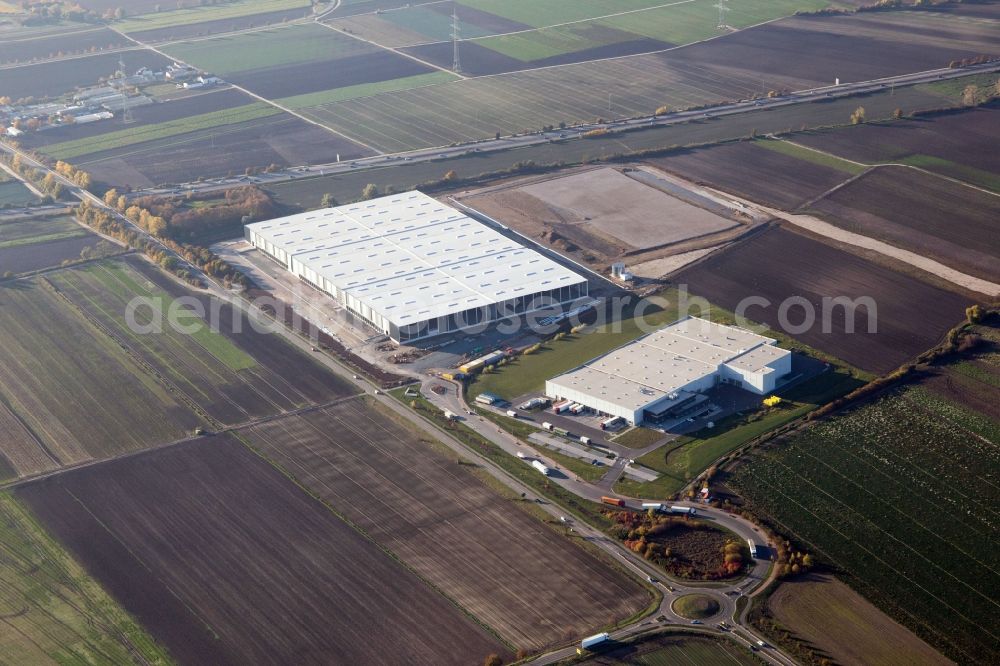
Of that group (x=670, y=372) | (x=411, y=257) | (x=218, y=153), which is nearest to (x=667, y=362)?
(x=670, y=372)

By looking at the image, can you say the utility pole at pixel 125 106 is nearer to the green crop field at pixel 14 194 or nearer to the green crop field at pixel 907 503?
the green crop field at pixel 14 194

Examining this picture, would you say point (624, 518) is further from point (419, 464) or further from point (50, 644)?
point (50, 644)

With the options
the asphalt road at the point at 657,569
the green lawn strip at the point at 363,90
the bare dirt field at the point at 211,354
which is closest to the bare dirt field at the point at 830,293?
the asphalt road at the point at 657,569

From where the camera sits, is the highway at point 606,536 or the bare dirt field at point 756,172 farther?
the bare dirt field at point 756,172

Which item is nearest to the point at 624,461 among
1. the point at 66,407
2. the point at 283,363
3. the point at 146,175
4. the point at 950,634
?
the point at 950,634

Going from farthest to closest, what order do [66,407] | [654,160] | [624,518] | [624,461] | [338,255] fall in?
[654,160] → [338,255] → [66,407] → [624,461] → [624,518]

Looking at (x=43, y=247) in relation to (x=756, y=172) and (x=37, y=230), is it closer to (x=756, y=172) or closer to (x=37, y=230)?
(x=37, y=230)

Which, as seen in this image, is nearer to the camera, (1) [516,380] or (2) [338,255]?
(1) [516,380]
